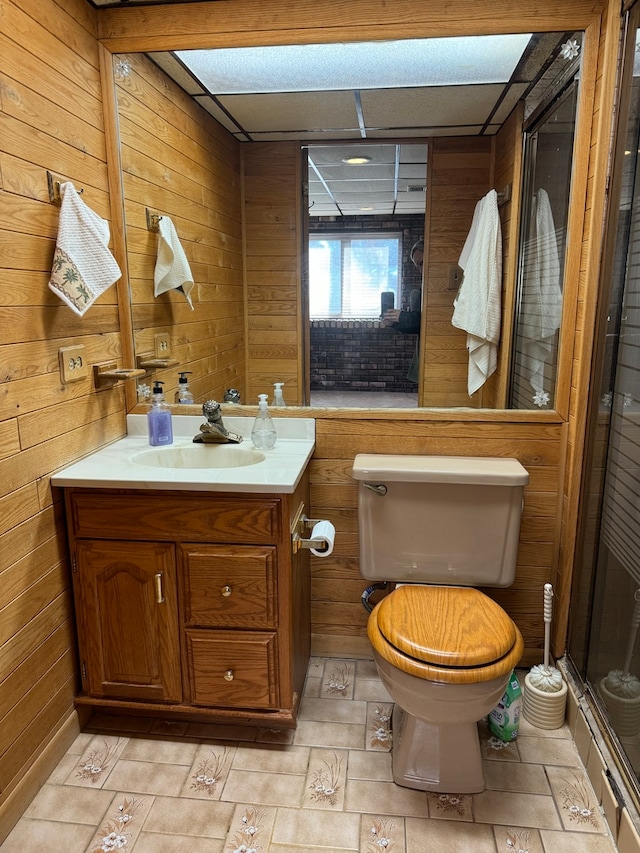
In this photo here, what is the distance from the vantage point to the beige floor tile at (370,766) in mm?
1596

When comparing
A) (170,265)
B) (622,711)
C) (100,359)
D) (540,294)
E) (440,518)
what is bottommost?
(622,711)

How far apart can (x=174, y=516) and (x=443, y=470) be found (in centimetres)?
81

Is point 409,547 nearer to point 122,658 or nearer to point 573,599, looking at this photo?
point 573,599

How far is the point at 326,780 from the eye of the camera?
5.19 feet

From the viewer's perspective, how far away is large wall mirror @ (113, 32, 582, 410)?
69.0 inches

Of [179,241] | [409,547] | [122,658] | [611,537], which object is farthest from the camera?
[179,241]

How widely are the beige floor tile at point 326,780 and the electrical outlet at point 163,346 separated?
1379mm

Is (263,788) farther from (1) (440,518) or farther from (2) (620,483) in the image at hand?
(2) (620,483)

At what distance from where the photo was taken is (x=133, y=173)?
6.10ft

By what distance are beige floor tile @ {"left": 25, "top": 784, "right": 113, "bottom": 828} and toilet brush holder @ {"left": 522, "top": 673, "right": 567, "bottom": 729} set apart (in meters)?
1.28

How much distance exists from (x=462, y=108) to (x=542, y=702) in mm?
1887

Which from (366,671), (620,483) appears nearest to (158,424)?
(366,671)

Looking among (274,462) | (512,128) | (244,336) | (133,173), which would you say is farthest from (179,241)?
(512,128)

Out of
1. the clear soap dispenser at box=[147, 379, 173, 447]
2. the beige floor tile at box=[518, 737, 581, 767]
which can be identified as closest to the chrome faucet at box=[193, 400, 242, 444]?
the clear soap dispenser at box=[147, 379, 173, 447]
